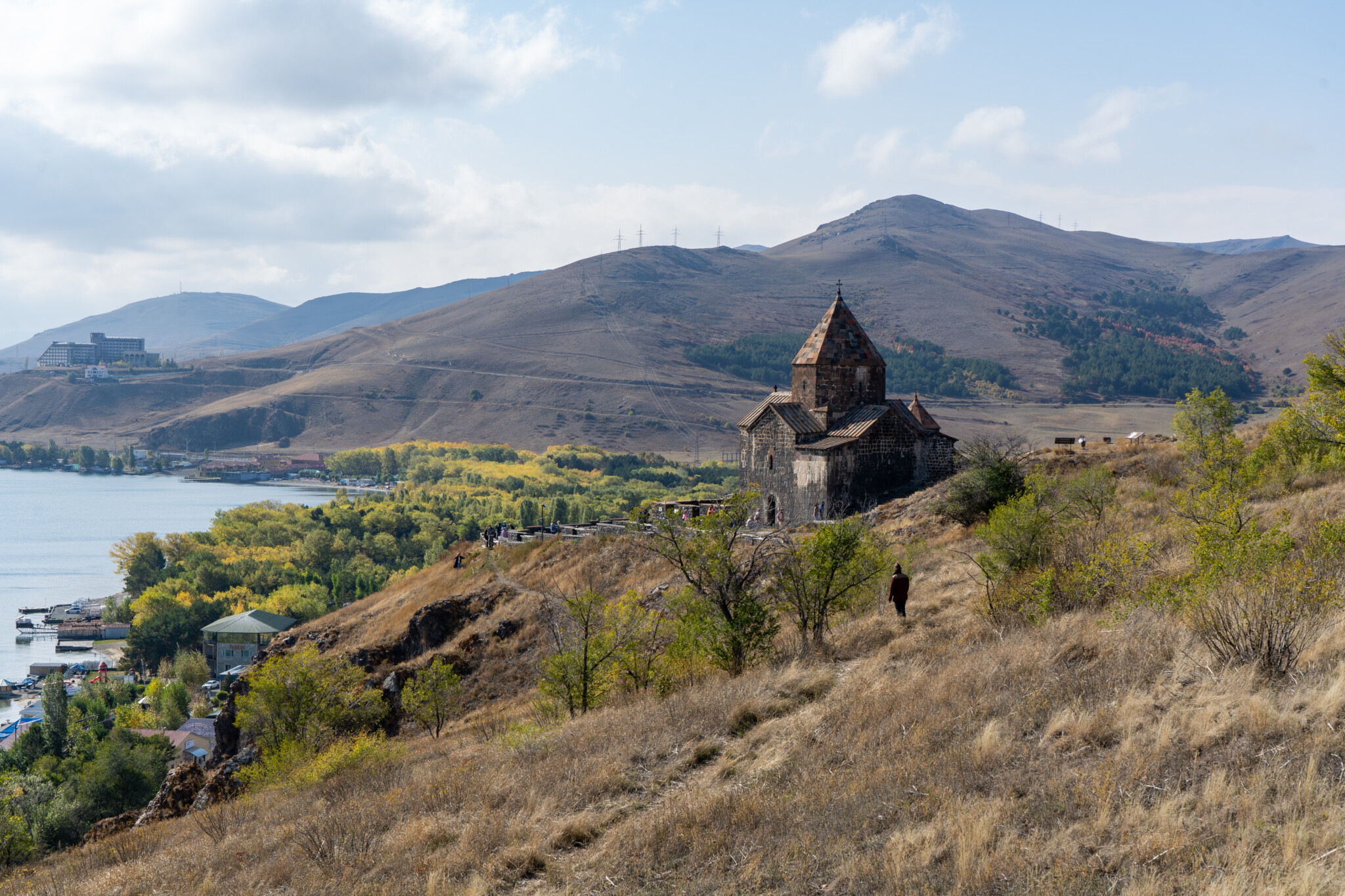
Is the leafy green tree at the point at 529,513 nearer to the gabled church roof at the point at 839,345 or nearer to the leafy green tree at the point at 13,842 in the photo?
the leafy green tree at the point at 13,842

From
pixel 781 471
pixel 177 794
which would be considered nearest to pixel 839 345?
pixel 781 471

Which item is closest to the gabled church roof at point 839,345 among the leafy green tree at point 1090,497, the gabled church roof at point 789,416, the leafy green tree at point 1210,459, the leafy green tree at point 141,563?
the gabled church roof at point 789,416

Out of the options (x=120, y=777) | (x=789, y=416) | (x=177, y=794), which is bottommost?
(x=120, y=777)

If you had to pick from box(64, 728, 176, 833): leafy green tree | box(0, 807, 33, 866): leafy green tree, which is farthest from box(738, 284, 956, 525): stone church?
box(64, 728, 176, 833): leafy green tree

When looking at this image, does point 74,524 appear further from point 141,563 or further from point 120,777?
point 120,777

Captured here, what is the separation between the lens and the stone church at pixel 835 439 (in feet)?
90.1

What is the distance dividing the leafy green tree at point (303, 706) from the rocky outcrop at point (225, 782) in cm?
66

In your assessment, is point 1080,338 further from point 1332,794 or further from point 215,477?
point 1332,794

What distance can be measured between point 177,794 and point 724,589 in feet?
59.8

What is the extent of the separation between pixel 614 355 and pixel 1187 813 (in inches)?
7222

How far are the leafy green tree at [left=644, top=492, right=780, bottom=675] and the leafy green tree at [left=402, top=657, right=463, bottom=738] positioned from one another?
9353 millimetres

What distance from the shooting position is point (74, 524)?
12350 cm

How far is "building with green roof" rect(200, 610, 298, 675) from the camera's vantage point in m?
62.8

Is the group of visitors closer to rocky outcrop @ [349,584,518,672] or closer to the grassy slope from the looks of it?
rocky outcrop @ [349,584,518,672]
